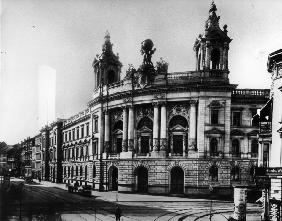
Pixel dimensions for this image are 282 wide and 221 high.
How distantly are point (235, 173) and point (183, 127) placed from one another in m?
7.48

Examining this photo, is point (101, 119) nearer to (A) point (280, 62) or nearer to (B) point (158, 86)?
(B) point (158, 86)

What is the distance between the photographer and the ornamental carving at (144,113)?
46966mm

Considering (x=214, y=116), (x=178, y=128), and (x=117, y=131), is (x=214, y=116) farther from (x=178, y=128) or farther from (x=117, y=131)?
(x=117, y=131)

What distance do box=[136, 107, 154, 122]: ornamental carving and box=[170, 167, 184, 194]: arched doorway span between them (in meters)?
6.87

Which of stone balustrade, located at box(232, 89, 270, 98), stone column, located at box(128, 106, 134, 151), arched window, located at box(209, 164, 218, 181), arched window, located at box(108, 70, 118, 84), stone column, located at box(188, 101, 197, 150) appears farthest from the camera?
arched window, located at box(108, 70, 118, 84)

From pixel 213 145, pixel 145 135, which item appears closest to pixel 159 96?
pixel 145 135

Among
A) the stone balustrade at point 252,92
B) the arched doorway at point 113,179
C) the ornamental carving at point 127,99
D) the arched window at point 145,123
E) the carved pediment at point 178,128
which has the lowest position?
the arched doorway at point 113,179

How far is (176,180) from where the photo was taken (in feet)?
146

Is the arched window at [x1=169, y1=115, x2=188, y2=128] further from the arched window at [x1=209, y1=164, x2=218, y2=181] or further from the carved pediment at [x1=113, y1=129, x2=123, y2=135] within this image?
the carved pediment at [x1=113, y1=129, x2=123, y2=135]

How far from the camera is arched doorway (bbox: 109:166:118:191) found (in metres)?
50.4

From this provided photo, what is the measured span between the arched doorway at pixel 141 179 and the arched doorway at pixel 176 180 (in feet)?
11.4

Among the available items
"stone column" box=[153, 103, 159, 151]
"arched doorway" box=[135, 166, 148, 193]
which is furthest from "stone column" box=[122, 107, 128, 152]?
"stone column" box=[153, 103, 159, 151]

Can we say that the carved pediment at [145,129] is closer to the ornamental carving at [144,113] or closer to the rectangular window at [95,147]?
the ornamental carving at [144,113]

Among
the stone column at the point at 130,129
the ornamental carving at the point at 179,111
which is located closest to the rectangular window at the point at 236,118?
the ornamental carving at the point at 179,111
